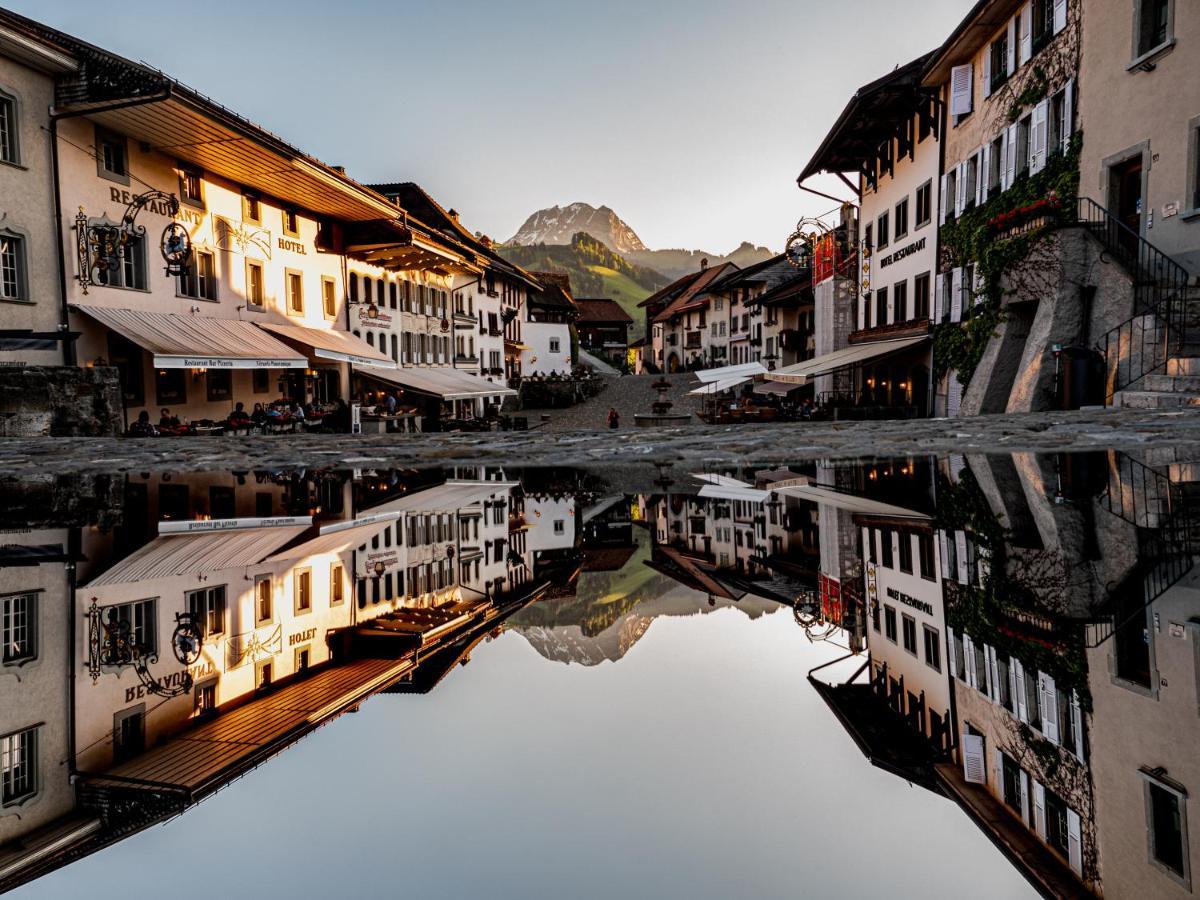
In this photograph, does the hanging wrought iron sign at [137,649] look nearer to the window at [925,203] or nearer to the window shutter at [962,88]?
the window shutter at [962,88]

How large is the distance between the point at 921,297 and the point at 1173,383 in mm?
16459

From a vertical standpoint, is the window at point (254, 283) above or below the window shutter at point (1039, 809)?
above

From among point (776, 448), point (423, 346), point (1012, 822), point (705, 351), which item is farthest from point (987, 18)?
point (705, 351)

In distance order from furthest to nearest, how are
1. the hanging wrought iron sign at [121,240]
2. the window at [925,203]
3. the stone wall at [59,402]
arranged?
the window at [925,203], the hanging wrought iron sign at [121,240], the stone wall at [59,402]

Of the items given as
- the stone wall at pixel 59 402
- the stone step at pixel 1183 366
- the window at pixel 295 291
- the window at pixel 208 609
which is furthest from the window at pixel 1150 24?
the window at pixel 295 291

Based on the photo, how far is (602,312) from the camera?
4550 inches

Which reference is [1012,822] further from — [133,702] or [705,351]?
[705,351]

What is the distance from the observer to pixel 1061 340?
17016 millimetres

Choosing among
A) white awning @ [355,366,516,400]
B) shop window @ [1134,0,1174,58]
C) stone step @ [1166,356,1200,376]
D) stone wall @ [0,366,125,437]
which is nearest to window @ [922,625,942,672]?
stone step @ [1166,356,1200,376]

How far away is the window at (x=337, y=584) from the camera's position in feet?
13.1

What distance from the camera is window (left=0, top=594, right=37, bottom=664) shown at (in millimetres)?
3436

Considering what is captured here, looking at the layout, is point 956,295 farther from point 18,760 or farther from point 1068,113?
point 18,760

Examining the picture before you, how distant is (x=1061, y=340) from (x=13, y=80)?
21.6 metres

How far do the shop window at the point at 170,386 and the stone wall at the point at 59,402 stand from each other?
617 cm
